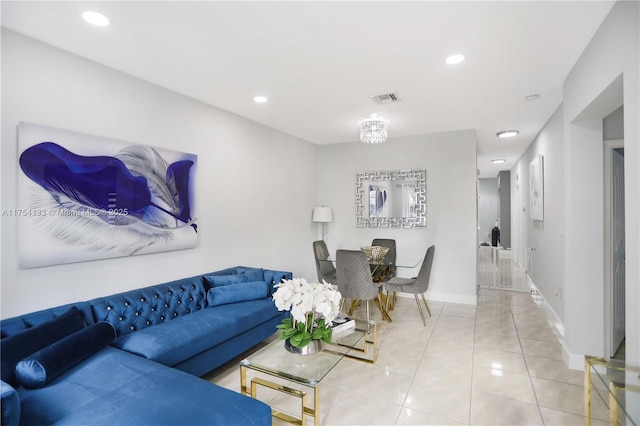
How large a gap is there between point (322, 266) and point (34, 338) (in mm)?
3265

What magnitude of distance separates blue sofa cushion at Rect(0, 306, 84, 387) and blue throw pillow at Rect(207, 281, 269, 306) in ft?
3.64

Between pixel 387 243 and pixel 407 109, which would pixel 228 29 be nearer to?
pixel 407 109

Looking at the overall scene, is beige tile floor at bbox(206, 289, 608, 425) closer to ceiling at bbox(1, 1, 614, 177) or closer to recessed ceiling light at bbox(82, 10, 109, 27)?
ceiling at bbox(1, 1, 614, 177)

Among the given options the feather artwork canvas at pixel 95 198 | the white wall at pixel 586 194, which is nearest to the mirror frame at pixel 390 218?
Answer: the white wall at pixel 586 194

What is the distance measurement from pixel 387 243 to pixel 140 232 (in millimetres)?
3496

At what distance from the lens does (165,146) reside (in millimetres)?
3189

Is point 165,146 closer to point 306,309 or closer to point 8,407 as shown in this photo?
point 306,309

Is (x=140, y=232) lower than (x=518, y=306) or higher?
higher

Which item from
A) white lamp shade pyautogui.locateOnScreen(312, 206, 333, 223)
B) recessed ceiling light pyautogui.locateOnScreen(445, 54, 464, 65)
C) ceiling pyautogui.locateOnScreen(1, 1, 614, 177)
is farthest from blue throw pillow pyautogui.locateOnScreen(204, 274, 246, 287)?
recessed ceiling light pyautogui.locateOnScreen(445, 54, 464, 65)

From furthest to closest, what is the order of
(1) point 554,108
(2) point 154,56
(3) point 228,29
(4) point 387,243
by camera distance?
(4) point 387,243 < (1) point 554,108 < (2) point 154,56 < (3) point 228,29

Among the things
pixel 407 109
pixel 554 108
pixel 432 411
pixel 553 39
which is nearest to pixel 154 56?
pixel 407 109

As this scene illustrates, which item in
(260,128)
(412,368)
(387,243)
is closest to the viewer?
(412,368)

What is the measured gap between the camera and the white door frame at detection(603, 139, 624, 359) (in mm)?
2789

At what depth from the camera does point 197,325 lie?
2.57m
